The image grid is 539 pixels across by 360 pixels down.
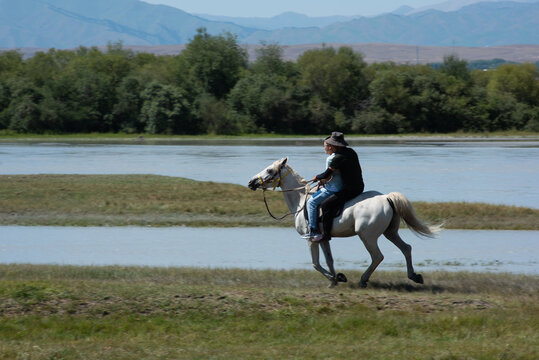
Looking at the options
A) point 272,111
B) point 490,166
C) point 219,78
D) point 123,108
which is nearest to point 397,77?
point 272,111

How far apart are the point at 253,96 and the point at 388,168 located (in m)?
55.0

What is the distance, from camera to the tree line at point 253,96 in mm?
89500

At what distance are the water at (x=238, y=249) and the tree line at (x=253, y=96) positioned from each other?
69.0m

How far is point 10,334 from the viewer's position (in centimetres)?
947

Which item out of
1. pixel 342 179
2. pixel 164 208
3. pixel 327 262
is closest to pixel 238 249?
pixel 327 262

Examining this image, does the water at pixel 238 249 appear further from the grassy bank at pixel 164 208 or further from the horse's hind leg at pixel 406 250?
the horse's hind leg at pixel 406 250

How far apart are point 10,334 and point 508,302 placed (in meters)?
7.30

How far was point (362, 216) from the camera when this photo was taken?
1233cm

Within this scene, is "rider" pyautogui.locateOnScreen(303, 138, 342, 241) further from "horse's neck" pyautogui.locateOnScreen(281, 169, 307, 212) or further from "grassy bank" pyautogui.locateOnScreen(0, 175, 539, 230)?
"grassy bank" pyautogui.locateOnScreen(0, 175, 539, 230)

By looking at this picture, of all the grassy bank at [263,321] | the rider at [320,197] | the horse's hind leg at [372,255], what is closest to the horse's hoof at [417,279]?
the grassy bank at [263,321]

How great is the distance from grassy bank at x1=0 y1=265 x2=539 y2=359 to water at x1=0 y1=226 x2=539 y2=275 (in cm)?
295

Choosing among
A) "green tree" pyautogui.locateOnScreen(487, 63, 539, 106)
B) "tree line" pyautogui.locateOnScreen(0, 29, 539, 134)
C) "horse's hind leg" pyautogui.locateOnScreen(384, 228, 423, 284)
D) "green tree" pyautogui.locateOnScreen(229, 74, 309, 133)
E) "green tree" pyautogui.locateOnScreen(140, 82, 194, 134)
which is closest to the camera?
"horse's hind leg" pyautogui.locateOnScreen(384, 228, 423, 284)

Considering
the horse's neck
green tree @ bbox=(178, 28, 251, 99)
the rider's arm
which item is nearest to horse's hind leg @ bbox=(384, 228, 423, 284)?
the rider's arm

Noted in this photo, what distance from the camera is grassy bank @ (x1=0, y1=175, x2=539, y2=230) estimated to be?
21.9 metres
